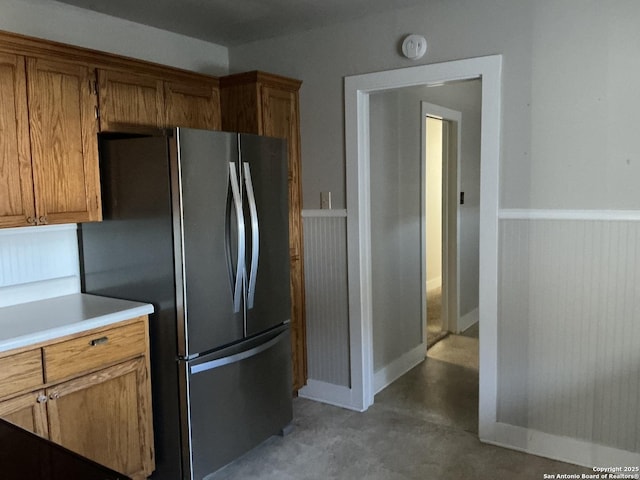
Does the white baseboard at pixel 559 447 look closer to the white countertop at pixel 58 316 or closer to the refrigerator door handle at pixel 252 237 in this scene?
the refrigerator door handle at pixel 252 237

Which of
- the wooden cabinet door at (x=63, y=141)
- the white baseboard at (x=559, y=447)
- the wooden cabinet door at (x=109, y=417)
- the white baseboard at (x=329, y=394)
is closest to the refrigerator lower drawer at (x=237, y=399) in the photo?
the wooden cabinet door at (x=109, y=417)

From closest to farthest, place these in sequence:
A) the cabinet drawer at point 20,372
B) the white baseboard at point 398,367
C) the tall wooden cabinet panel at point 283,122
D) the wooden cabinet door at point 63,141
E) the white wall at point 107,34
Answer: the cabinet drawer at point 20,372
the wooden cabinet door at point 63,141
the white wall at point 107,34
the tall wooden cabinet panel at point 283,122
the white baseboard at point 398,367

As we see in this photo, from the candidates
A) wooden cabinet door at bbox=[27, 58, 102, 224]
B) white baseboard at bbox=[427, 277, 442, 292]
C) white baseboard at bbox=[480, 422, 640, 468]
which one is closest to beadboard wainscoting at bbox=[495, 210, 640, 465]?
white baseboard at bbox=[480, 422, 640, 468]

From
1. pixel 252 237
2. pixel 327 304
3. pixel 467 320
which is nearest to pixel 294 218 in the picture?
pixel 327 304

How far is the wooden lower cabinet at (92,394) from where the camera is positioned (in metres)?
2.07

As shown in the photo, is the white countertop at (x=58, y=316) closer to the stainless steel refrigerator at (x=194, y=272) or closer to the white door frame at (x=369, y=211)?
the stainless steel refrigerator at (x=194, y=272)

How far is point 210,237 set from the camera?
8.36 feet

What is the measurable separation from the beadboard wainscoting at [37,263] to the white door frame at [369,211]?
1.57 m

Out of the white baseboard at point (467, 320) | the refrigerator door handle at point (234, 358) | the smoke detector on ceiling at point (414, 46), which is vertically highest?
the smoke detector on ceiling at point (414, 46)

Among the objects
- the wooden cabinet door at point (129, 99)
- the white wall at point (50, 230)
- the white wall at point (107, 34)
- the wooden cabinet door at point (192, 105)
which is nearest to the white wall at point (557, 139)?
the wooden cabinet door at point (192, 105)

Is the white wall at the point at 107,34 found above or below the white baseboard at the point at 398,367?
above

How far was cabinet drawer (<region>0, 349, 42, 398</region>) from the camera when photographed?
6.59ft

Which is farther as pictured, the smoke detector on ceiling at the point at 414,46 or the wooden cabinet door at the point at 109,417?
the smoke detector on ceiling at the point at 414,46

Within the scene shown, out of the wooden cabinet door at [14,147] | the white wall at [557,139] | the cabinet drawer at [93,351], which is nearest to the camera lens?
the cabinet drawer at [93,351]
